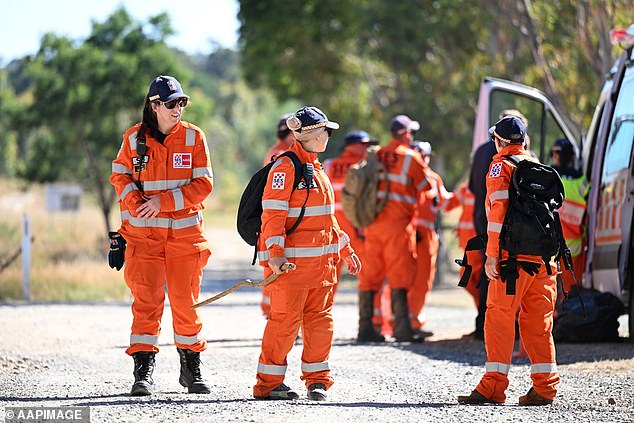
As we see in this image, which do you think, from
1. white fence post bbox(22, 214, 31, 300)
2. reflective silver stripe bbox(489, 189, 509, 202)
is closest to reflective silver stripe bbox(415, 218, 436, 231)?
reflective silver stripe bbox(489, 189, 509, 202)

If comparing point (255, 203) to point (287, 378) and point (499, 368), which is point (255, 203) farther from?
point (499, 368)

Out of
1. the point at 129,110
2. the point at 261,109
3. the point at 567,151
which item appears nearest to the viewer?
the point at 567,151

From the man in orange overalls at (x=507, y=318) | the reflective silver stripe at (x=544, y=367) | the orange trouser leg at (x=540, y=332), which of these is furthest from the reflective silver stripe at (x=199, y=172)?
the reflective silver stripe at (x=544, y=367)

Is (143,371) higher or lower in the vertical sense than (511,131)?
lower

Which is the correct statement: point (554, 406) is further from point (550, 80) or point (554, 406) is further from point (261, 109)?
point (261, 109)

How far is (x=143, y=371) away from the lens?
28.0 feet

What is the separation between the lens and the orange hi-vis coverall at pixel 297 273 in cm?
828

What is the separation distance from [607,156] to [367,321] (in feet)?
9.04

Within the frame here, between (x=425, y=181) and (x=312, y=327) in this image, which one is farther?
(x=425, y=181)

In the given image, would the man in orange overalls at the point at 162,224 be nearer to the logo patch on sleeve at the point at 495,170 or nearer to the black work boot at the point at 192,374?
the black work boot at the point at 192,374

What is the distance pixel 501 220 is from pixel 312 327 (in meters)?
1.39

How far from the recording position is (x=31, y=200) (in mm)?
61500

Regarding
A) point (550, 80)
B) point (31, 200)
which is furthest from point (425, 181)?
point (31, 200)

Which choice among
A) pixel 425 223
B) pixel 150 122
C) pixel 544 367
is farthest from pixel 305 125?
pixel 425 223
